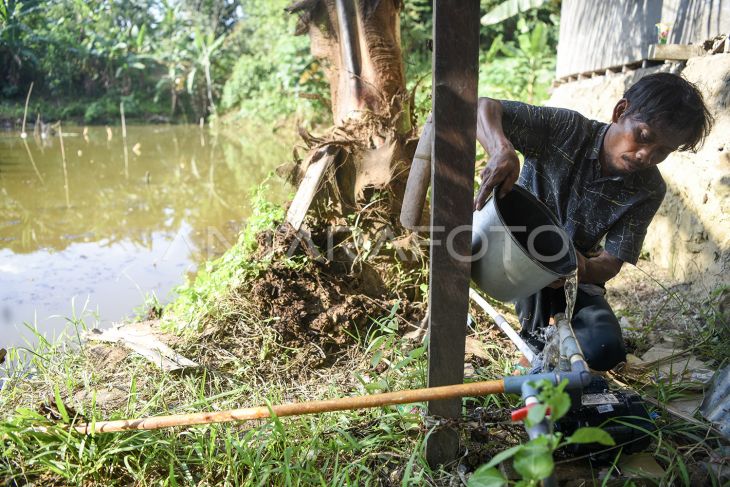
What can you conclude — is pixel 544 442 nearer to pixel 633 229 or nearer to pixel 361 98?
pixel 633 229

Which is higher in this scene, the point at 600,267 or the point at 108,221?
the point at 600,267

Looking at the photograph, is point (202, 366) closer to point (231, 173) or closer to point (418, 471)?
point (418, 471)

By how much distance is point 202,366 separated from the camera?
2455mm

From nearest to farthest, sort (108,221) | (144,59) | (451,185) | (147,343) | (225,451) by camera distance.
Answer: (451,185) → (225,451) → (147,343) → (108,221) → (144,59)

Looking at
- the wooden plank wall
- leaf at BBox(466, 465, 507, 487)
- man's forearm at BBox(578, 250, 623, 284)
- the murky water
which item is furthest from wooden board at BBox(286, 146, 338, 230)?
the wooden plank wall

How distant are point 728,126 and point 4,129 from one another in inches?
709

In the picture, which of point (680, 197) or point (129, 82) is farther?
A: point (129, 82)

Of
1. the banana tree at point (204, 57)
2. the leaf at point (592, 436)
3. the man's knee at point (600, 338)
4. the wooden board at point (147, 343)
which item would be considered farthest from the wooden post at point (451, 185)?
the banana tree at point (204, 57)

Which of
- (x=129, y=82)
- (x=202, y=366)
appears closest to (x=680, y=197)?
(x=202, y=366)

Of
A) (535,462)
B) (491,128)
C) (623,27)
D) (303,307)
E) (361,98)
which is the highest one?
(623,27)

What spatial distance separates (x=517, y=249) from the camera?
4.72ft

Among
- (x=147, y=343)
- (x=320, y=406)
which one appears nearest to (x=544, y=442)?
(x=320, y=406)

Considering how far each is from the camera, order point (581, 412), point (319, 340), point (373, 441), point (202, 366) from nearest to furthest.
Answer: point (581, 412) < point (373, 441) < point (202, 366) < point (319, 340)

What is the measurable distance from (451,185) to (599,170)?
0.93 meters
